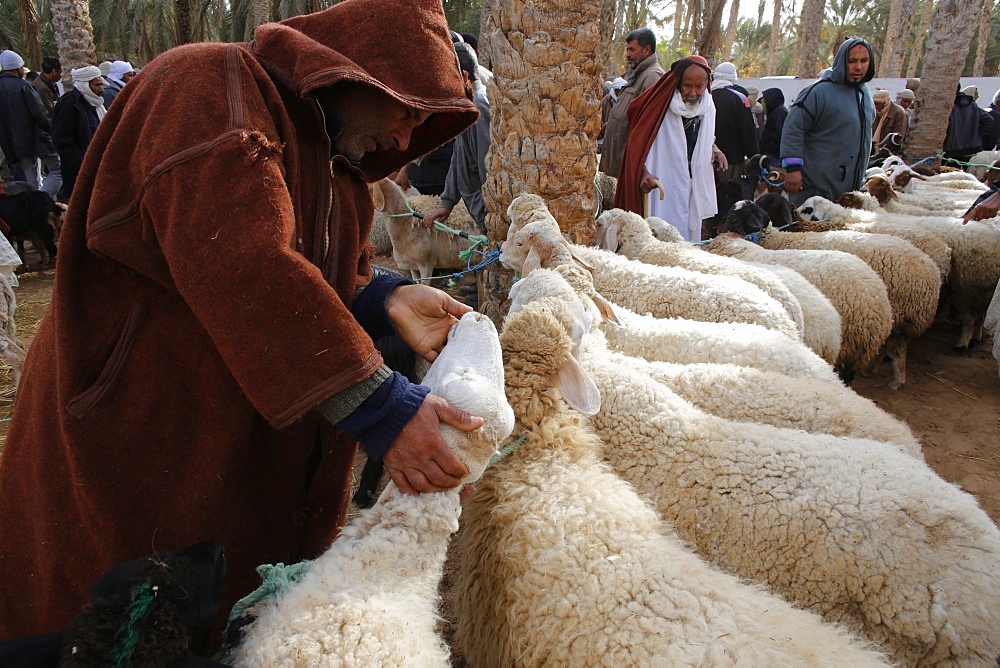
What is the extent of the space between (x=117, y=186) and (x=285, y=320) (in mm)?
430

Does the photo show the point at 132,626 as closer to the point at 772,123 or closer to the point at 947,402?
the point at 947,402

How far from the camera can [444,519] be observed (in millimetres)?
1366

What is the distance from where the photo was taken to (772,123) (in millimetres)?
10508

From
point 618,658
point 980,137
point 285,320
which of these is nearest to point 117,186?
point 285,320

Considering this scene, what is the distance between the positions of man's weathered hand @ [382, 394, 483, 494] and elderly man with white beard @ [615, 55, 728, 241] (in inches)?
200

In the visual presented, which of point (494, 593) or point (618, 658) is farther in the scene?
point (494, 593)

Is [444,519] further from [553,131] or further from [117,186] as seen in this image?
[553,131]

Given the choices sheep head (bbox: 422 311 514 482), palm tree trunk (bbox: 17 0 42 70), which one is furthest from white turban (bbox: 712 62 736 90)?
palm tree trunk (bbox: 17 0 42 70)

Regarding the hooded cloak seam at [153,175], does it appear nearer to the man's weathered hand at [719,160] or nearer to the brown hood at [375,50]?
the brown hood at [375,50]

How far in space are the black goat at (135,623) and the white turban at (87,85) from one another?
931cm

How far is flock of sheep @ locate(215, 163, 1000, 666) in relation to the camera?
4.41 feet

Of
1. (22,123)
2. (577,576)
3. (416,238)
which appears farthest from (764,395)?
(22,123)

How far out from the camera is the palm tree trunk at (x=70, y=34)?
377 inches

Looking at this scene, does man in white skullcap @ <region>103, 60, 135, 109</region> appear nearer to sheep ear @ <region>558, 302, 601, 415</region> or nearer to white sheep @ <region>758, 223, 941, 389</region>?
sheep ear @ <region>558, 302, 601, 415</region>
